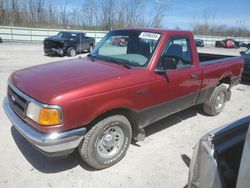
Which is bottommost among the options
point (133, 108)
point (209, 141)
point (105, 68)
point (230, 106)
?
point (230, 106)

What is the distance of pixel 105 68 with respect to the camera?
3527mm

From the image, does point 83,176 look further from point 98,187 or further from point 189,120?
point 189,120

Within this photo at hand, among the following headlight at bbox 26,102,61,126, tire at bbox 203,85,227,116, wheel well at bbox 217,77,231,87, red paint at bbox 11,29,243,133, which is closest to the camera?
headlight at bbox 26,102,61,126

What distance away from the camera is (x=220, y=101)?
568 cm

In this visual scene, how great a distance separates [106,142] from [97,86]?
89 centimetres

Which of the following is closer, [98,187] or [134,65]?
[98,187]

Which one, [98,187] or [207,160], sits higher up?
[207,160]

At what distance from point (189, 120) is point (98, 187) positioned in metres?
2.94

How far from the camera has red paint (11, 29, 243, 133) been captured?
274 cm

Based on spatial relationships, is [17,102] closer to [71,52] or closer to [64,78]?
[64,78]

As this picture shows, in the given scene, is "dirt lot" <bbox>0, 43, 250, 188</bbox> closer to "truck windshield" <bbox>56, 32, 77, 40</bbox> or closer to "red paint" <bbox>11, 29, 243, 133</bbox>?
"red paint" <bbox>11, 29, 243, 133</bbox>

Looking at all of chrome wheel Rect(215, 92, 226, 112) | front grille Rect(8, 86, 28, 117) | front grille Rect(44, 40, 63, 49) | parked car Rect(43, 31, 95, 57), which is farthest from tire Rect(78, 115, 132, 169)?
front grille Rect(44, 40, 63, 49)

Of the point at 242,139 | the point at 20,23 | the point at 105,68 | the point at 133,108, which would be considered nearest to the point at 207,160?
the point at 242,139

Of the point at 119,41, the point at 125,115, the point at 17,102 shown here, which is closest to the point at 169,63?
the point at 125,115
